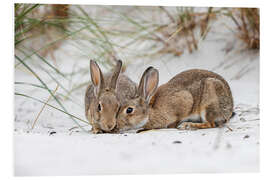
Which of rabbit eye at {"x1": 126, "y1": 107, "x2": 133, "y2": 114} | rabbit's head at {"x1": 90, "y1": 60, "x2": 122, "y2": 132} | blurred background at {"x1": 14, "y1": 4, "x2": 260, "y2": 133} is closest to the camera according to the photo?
rabbit's head at {"x1": 90, "y1": 60, "x2": 122, "y2": 132}

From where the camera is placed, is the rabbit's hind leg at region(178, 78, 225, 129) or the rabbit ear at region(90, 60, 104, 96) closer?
the rabbit ear at region(90, 60, 104, 96)

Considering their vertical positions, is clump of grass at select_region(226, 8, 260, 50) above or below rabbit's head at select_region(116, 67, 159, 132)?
above

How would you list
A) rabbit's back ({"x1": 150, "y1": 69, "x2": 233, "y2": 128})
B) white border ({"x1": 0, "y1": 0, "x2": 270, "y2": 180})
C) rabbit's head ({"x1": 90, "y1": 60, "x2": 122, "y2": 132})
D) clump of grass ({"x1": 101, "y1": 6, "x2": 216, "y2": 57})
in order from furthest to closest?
clump of grass ({"x1": 101, "y1": 6, "x2": 216, "y2": 57}) < rabbit's back ({"x1": 150, "y1": 69, "x2": 233, "y2": 128}) < rabbit's head ({"x1": 90, "y1": 60, "x2": 122, "y2": 132}) < white border ({"x1": 0, "y1": 0, "x2": 270, "y2": 180})

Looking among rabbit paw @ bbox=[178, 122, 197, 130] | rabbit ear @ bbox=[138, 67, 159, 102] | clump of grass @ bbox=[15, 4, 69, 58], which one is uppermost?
clump of grass @ bbox=[15, 4, 69, 58]

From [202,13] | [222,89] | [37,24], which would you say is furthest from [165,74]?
[37,24]

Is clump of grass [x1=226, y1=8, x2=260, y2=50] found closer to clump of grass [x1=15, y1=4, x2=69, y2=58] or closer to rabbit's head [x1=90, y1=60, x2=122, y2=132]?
rabbit's head [x1=90, y1=60, x2=122, y2=132]

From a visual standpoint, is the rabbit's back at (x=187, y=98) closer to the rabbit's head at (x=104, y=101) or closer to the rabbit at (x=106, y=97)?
the rabbit at (x=106, y=97)

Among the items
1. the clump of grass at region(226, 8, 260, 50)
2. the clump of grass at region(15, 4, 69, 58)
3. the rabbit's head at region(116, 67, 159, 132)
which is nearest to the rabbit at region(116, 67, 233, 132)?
the rabbit's head at region(116, 67, 159, 132)

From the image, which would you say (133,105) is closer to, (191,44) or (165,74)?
(165,74)

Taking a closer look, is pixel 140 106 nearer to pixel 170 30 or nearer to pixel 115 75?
pixel 115 75
